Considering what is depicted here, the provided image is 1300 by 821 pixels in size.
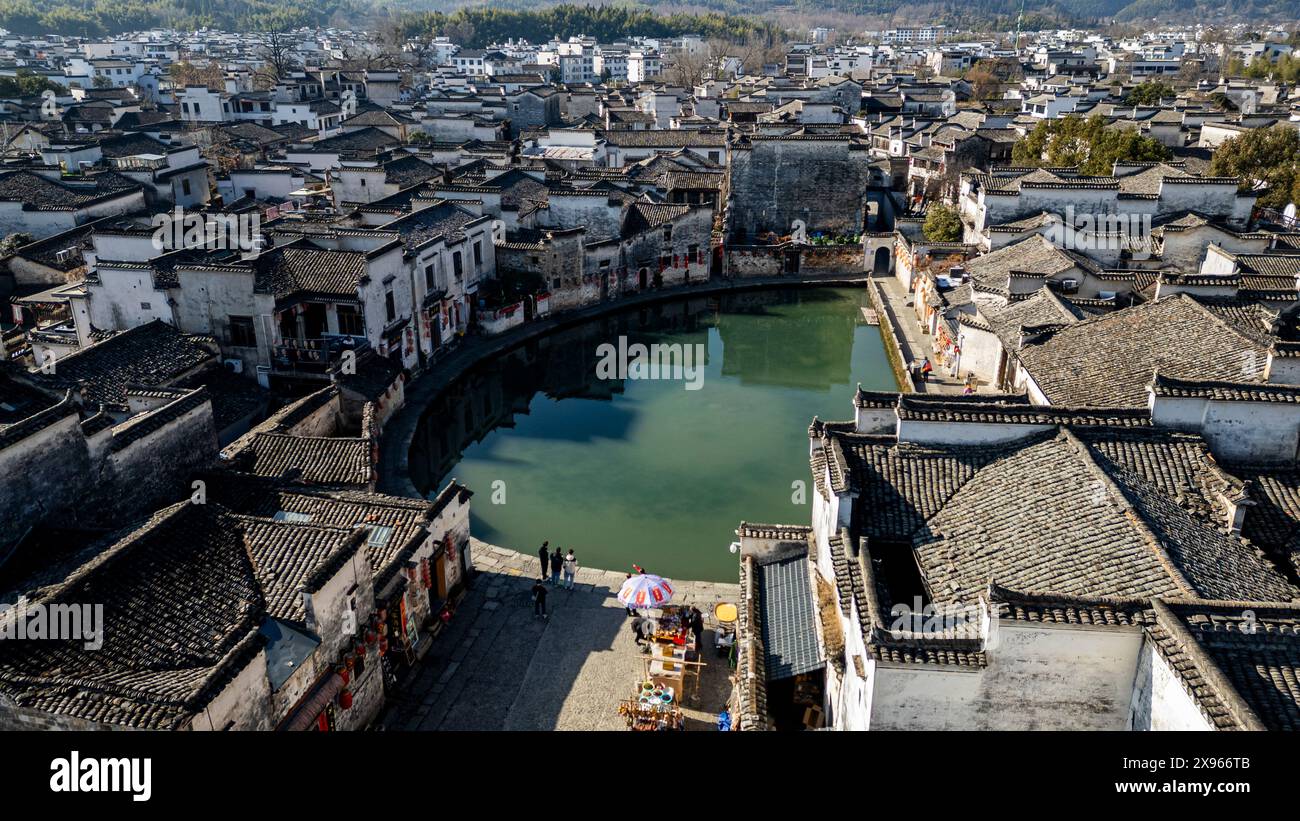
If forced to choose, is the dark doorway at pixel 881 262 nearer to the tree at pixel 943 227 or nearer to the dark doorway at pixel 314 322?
the tree at pixel 943 227

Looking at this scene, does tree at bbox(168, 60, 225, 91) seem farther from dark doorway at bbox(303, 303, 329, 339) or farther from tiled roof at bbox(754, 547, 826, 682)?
tiled roof at bbox(754, 547, 826, 682)

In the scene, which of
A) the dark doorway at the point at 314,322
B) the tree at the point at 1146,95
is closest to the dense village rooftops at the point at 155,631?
the dark doorway at the point at 314,322

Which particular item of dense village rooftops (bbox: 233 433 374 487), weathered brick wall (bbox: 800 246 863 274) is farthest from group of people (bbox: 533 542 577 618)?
weathered brick wall (bbox: 800 246 863 274)

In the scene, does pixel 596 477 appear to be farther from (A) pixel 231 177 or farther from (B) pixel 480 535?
(A) pixel 231 177
